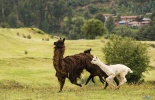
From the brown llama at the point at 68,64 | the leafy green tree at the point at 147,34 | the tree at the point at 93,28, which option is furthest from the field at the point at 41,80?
the leafy green tree at the point at 147,34

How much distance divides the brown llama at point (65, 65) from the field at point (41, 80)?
758 millimetres

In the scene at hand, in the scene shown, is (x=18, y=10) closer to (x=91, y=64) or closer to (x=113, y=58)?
(x=113, y=58)

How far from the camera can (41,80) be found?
33.7 m

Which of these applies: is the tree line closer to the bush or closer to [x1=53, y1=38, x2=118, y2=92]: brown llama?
the bush

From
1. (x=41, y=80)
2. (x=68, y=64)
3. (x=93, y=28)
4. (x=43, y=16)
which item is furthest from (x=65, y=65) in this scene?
(x=43, y=16)

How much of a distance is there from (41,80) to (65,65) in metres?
15.9

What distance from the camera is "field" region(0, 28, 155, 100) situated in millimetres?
15414

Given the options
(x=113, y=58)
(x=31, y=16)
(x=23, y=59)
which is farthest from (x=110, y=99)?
(x=31, y=16)

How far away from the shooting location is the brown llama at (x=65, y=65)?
17.9m

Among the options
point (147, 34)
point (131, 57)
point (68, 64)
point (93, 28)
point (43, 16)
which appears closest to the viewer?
point (68, 64)

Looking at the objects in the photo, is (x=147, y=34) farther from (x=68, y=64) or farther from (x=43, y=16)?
(x=68, y=64)

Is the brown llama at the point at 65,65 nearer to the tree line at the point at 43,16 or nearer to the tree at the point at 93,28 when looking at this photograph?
the tree at the point at 93,28

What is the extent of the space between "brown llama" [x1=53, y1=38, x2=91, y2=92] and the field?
29.8 inches

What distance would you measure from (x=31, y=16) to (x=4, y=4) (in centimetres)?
1359
